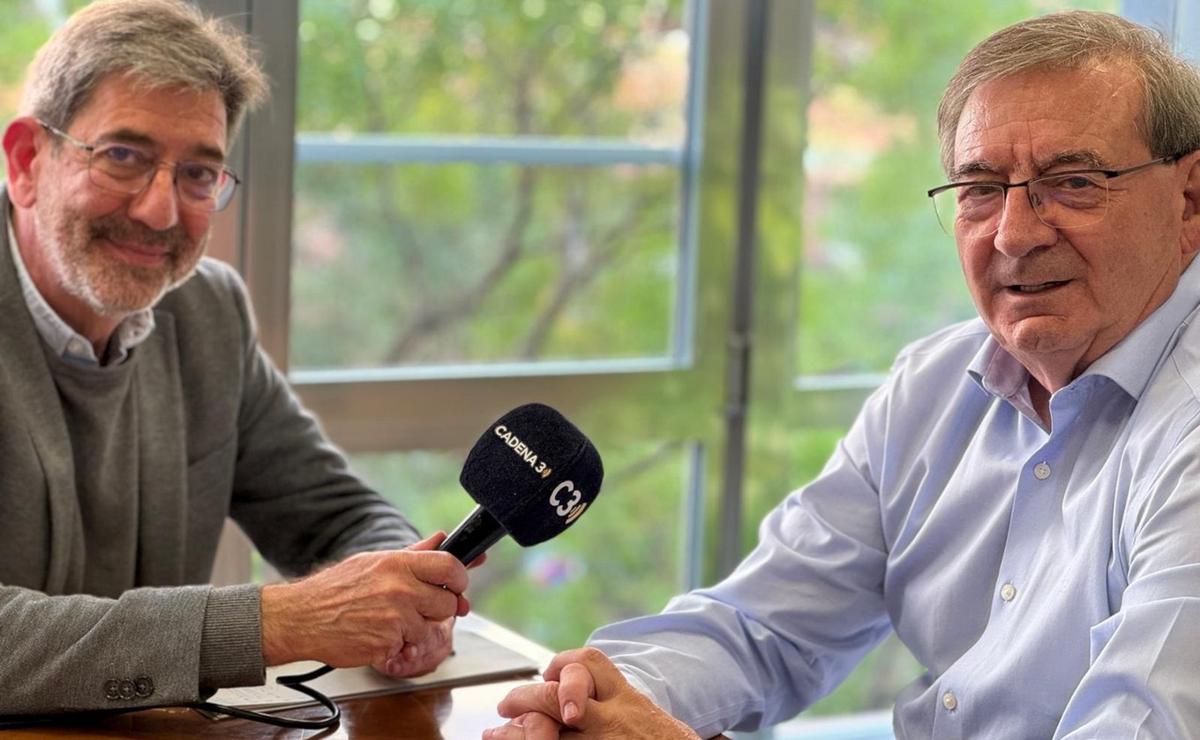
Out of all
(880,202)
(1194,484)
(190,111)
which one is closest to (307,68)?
(190,111)

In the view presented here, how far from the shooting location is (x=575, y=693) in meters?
1.77

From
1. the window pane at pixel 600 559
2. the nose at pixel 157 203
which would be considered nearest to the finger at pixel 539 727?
the nose at pixel 157 203

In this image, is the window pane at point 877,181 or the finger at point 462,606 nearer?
the finger at point 462,606

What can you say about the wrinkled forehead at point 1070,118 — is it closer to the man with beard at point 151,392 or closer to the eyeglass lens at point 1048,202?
the eyeglass lens at point 1048,202

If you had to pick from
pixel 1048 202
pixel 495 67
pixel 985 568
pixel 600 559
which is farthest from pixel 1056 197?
pixel 600 559

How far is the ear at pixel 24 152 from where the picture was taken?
2.30 metres

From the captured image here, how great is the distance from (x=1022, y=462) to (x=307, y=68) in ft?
6.49

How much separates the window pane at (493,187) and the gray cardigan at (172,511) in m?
0.93

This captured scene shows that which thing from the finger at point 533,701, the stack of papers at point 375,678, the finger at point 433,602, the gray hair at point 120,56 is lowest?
the stack of papers at point 375,678

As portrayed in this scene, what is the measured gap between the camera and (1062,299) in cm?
186

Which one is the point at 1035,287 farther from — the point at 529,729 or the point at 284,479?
the point at 284,479

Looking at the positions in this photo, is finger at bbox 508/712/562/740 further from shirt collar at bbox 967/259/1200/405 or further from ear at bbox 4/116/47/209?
ear at bbox 4/116/47/209

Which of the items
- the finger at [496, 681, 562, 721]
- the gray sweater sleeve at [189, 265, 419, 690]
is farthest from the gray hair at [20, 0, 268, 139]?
the finger at [496, 681, 562, 721]

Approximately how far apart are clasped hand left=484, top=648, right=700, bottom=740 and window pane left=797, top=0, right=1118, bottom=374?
2226 millimetres
